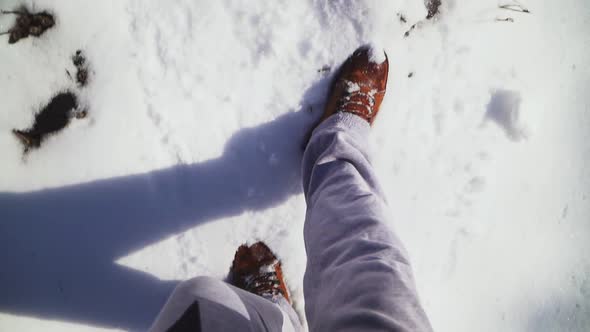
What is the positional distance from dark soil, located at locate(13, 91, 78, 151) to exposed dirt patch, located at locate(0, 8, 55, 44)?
20 centimetres

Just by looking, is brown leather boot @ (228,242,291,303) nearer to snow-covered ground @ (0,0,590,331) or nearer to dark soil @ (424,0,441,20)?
snow-covered ground @ (0,0,590,331)

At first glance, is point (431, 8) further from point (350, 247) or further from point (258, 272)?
point (258, 272)

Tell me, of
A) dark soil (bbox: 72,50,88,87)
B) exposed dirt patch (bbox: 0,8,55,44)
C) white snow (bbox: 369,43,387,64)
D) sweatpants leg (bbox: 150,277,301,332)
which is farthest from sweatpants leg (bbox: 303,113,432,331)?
exposed dirt patch (bbox: 0,8,55,44)

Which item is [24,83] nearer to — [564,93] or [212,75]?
[212,75]

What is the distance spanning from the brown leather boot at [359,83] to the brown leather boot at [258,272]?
0.55 metres

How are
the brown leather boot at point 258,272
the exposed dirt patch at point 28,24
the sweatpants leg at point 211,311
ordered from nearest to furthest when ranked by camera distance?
the sweatpants leg at point 211,311
the exposed dirt patch at point 28,24
the brown leather boot at point 258,272

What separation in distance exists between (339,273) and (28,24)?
1.22m

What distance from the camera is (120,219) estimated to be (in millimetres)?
1181

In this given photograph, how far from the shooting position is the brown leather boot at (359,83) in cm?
121

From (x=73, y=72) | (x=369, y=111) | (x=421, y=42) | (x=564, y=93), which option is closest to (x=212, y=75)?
(x=73, y=72)

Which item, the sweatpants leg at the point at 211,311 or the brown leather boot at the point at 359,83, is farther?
the brown leather boot at the point at 359,83

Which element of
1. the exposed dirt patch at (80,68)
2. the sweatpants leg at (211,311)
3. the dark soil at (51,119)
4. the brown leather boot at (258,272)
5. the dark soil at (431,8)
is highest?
the dark soil at (431,8)

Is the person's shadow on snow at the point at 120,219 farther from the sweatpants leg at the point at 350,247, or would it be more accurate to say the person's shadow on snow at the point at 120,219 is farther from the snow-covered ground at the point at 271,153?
the sweatpants leg at the point at 350,247

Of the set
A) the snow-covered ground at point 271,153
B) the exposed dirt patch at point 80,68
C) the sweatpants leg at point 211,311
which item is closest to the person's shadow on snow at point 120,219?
the snow-covered ground at point 271,153
